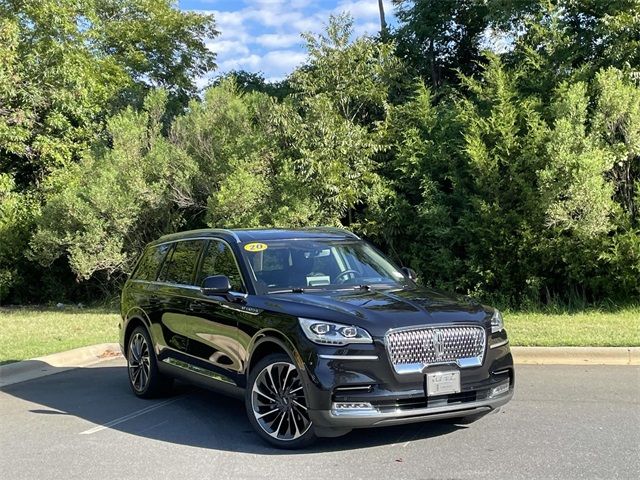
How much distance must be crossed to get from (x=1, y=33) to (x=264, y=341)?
14.2 m

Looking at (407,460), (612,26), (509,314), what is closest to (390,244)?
→ (509,314)

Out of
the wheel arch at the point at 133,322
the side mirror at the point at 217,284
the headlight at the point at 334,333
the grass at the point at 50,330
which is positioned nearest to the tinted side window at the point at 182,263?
the wheel arch at the point at 133,322

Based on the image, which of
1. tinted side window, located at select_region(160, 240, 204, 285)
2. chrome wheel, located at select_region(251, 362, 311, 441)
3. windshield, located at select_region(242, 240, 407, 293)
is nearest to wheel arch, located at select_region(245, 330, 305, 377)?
chrome wheel, located at select_region(251, 362, 311, 441)

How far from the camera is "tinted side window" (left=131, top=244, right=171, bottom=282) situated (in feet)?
26.1

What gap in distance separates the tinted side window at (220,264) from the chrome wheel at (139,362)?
4.35 feet

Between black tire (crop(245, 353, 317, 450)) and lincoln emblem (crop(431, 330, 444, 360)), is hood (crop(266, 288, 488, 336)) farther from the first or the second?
black tire (crop(245, 353, 317, 450))

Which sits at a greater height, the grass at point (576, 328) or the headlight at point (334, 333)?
the headlight at point (334, 333)

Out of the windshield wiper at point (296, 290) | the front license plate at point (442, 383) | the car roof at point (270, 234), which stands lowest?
the front license plate at point (442, 383)

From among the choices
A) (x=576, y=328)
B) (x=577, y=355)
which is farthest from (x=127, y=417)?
(x=576, y=328)

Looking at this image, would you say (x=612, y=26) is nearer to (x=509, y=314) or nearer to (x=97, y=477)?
(x=509, y=314)

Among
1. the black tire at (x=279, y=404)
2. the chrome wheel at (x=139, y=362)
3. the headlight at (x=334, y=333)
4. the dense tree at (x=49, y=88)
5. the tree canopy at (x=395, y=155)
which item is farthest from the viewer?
the dense tree at (x=49, y=88)

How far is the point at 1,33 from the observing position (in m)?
16.4

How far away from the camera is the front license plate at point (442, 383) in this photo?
5.09 metres

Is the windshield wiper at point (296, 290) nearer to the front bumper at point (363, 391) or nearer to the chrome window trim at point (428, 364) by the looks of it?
the front bumper at point (363, 391)
